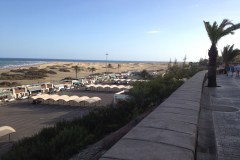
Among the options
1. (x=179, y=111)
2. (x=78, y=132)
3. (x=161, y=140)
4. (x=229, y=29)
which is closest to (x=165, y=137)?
(x=161, y=140)

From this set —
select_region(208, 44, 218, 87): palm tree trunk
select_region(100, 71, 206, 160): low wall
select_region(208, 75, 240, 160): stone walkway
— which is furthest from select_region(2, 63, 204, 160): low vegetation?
select_region(208, 44, 218, 87): palm tree trunk

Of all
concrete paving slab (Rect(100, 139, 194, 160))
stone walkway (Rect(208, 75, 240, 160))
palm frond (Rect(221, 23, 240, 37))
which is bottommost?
stone walkway (Rect(208, 75, 240, 160))

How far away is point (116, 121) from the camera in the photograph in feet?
29.3

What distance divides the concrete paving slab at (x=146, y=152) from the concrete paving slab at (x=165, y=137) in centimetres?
16

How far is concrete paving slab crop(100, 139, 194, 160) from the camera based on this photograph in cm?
323

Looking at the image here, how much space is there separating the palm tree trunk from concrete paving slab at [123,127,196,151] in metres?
13.2

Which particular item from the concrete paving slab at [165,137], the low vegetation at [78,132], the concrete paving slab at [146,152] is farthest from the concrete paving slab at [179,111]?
the concrete paving slab at [146,152]

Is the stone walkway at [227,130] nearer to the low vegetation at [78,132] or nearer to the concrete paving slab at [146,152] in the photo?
the concrete paving slab at [146,152]

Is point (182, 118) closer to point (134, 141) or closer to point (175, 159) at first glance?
point (134, 141)

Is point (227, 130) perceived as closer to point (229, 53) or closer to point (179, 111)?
point (179, 111)

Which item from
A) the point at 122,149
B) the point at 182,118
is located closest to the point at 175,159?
the point at 122,149

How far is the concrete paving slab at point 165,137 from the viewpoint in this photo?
12.3 ft

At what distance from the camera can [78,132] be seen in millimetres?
7016

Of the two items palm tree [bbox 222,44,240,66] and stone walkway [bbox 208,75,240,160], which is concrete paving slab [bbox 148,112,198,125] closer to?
stone walkway [bbox 208,75,240,160]
